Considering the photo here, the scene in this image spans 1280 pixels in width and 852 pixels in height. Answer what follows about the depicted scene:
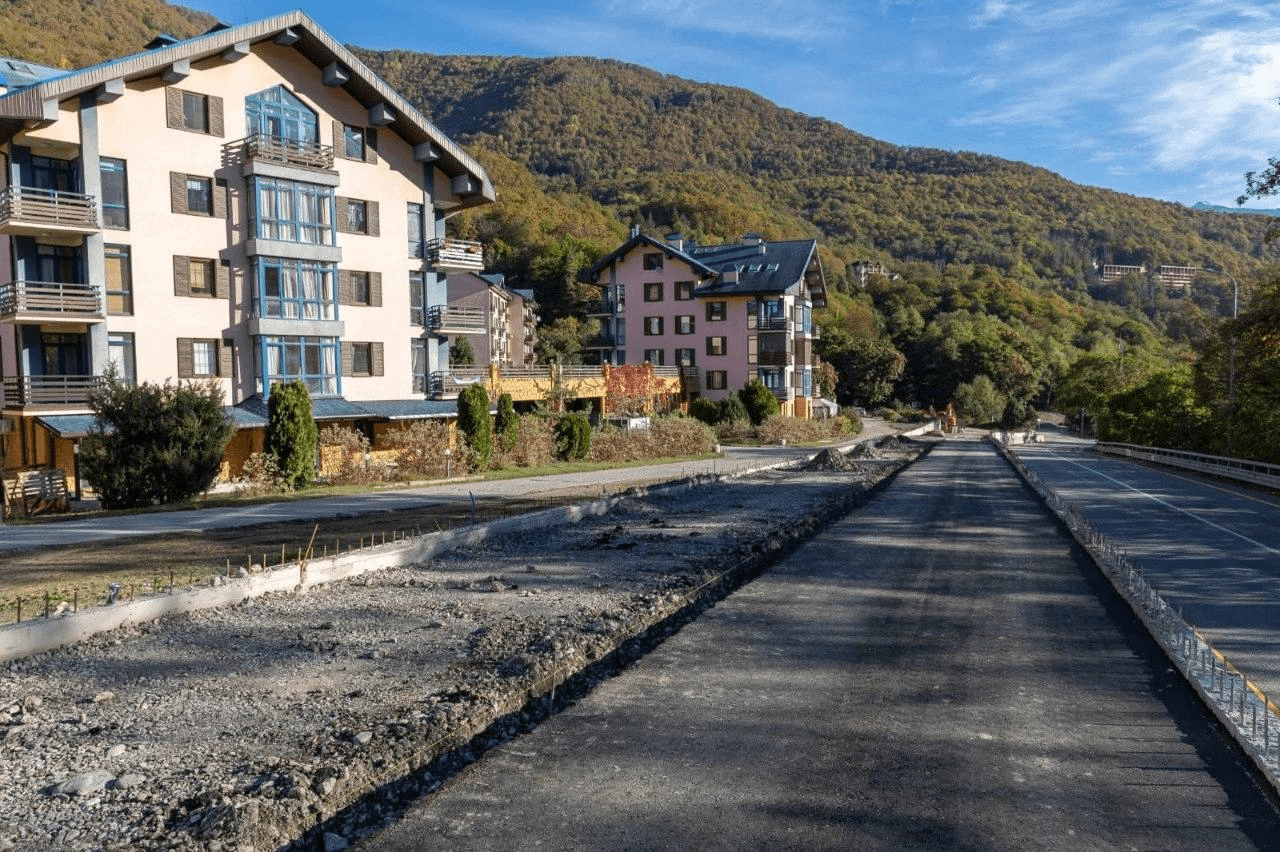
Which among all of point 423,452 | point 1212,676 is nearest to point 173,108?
point 423,452

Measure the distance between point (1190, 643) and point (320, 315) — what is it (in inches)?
1190

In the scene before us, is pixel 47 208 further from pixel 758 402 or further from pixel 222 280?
pixel 758 402

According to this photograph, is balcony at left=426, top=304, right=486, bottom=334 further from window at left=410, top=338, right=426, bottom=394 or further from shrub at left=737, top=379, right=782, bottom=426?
shrub at left=737, top=379, right=782, bottom=426

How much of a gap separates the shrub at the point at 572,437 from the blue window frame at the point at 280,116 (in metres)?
13.7

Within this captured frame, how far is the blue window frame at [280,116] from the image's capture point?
3281 centimetres

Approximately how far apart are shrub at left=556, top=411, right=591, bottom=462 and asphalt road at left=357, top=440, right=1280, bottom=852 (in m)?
23.7

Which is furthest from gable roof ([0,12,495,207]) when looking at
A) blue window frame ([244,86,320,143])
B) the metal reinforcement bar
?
the metal reinforcement bar

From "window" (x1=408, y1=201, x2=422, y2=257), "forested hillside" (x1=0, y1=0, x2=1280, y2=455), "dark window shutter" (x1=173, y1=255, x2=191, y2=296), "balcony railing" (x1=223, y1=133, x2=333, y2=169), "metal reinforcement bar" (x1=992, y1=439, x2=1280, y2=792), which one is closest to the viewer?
"metal reinforcement bar" (x1=992, y1=439, x2=1280, y2=792)

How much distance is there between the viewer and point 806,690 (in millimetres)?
9078

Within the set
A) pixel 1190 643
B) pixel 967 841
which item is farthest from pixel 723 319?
pixel 967 841

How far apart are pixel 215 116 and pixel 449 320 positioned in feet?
36.5

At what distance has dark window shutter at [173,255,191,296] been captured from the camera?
30.9 m

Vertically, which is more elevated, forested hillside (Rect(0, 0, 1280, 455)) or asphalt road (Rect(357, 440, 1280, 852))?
forested hillside (Rect(0, 0, 1280, 455))

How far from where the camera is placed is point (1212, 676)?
9117 mm
